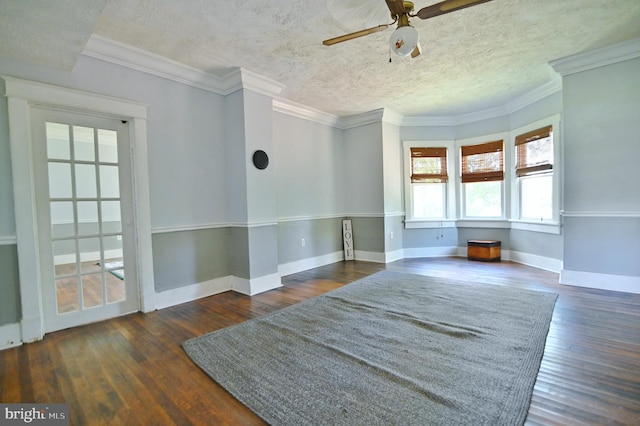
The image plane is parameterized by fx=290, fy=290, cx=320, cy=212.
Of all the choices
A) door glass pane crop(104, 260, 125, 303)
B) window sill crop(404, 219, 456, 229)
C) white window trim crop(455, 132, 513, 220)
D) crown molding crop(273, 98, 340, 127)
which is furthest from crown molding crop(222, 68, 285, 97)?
white window trim crop(455, 132, 513, 220)

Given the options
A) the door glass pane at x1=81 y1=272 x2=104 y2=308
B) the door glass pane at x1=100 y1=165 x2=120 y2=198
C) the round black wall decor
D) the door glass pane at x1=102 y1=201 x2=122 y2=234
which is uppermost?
the round black wall decor

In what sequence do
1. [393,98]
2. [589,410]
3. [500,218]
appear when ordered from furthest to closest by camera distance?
[500,218] → [393,98] → [589,410]

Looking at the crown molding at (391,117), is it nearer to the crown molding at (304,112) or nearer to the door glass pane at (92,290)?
the crown molding at (304,112)

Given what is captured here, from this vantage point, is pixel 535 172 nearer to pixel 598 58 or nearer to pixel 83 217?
pixel 598 58

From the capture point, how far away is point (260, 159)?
3803 mm

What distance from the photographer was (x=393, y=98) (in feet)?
15.5

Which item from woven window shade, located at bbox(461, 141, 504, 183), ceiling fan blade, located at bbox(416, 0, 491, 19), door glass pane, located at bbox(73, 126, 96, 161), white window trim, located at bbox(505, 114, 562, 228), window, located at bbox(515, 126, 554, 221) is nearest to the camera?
ceiling fan blade, located at bbox(416, 0, 491, 19)

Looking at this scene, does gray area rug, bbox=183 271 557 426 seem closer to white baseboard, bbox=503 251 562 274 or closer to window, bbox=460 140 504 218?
white baseboard, bbox=503 251 562 274

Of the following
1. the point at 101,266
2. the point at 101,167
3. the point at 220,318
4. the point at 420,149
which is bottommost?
the point at 220,318

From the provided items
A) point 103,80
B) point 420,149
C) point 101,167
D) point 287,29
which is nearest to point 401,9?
point 287,29

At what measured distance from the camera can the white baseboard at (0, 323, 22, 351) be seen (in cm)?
237

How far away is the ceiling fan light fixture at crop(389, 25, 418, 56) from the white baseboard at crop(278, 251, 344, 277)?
3.39 meters

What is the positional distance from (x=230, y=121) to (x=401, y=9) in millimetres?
2503

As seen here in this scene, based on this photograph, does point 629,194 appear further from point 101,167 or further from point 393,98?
point 101,167
